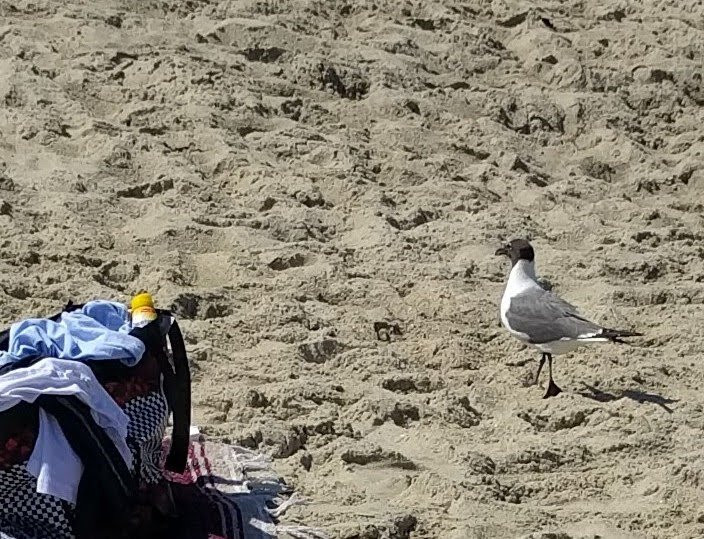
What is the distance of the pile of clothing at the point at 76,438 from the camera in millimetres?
2654

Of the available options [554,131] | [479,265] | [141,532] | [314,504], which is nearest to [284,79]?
[554,131]

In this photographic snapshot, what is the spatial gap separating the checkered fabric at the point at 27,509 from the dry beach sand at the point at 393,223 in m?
0.66

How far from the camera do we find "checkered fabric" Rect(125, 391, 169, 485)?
2.84 metres

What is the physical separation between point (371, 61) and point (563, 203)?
1.38 meters

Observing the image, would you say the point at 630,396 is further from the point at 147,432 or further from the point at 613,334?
the point at 147,432

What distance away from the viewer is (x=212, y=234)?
4664mm

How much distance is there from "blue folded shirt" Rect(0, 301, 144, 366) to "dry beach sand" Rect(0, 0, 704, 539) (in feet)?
2.01

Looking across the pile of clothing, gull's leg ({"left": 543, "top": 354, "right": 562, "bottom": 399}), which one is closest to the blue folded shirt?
the pile of clothing

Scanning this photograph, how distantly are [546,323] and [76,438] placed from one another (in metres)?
1.78

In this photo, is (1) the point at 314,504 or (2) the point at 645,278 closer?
(1) the point at 314,504

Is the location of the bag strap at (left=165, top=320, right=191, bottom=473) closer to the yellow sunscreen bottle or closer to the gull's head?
the yellow sunscreen bottle

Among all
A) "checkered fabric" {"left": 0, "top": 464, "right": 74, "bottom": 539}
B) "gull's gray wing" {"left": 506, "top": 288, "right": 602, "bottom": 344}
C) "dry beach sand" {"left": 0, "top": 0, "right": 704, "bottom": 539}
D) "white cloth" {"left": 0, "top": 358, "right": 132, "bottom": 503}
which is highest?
"white cloth" {"left": 0, "top": 358, "right": 132, "bottom": 503}

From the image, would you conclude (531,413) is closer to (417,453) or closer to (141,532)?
(417,453)

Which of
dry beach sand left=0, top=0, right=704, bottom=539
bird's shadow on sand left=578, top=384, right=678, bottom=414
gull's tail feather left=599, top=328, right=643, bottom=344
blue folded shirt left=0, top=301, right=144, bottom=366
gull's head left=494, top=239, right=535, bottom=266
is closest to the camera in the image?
blue folded shirt left=0, top=301, right=144, bottom=366
